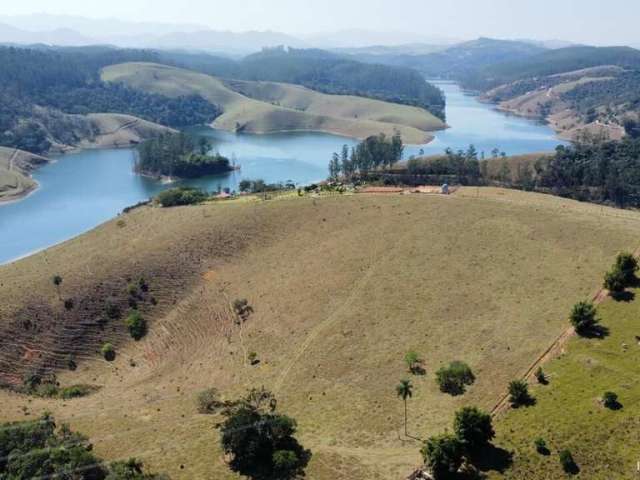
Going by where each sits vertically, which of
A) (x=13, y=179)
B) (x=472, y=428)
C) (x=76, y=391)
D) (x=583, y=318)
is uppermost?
(x=583, y=318)

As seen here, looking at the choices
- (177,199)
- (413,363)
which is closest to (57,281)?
(177,199)

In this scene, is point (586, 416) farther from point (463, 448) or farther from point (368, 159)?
point (368, 159)

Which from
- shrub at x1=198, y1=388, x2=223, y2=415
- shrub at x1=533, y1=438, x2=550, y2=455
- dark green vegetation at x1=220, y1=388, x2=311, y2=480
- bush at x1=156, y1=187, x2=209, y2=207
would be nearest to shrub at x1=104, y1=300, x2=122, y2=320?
shrub at x1=198, y1=388, x2=223, y2=415

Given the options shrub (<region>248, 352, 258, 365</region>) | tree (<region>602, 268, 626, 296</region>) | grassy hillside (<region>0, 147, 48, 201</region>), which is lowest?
grassy hillside (<region>0, 147, 48, 201</region>)

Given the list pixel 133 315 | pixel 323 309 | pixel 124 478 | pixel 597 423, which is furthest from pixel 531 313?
pixel 133 315

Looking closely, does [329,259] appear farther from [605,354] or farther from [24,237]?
[24,237]

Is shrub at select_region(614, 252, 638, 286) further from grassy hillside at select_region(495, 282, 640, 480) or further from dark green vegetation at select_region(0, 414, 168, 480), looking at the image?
dark green vegetation at select_region(0, 414, 168, 480)
